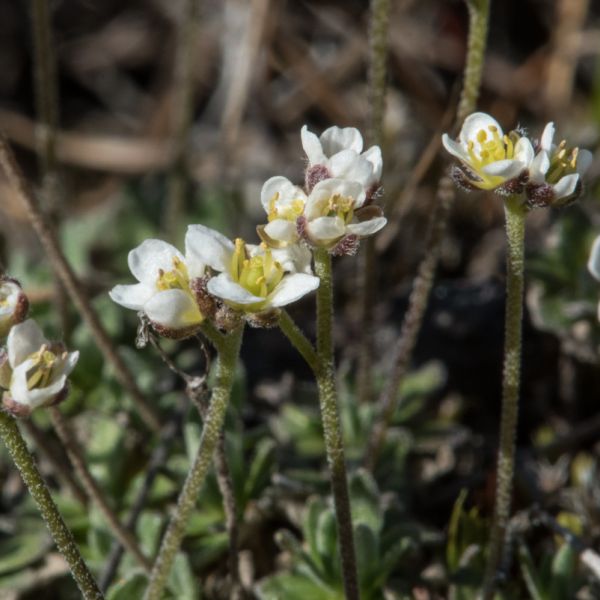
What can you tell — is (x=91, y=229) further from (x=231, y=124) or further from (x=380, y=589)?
(x=380, y=589)

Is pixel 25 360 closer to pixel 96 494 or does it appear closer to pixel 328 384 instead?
pixel 328 384

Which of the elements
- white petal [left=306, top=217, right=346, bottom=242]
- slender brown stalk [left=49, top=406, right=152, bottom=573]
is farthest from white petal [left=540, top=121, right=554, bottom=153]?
slender brown stalk [left=49, top=406, right=152, bottom=573]

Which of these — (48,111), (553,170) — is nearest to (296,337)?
(553,170)

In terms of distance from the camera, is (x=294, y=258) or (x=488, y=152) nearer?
(x=294, y=258)

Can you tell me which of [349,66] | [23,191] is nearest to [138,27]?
[349,66]

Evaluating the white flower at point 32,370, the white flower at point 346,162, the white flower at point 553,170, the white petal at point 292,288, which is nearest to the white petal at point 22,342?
the white flower at point 32,370

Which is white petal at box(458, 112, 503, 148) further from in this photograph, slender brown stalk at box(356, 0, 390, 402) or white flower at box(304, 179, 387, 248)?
slender brown stalk at box(356, 0, 390, 402)

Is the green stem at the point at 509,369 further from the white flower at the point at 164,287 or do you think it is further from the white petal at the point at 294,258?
the white flower at the point at 164,287
